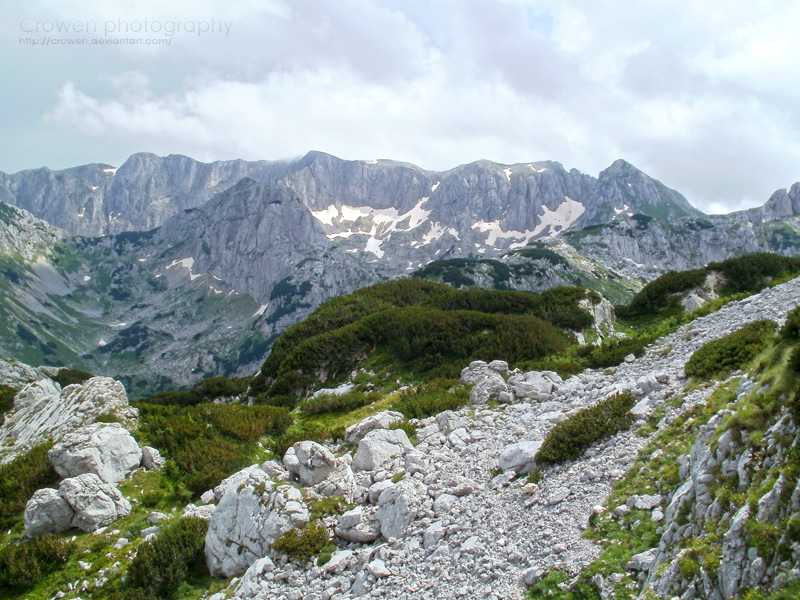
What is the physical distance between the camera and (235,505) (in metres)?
12.6

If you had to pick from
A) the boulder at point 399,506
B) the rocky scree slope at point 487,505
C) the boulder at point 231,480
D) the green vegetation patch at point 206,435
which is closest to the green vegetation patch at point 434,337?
the green vegetation patch at point 206,435

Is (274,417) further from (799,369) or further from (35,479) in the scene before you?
(799,369)

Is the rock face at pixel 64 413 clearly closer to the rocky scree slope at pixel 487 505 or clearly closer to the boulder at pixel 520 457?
the rocky scree slope at pixel 487 505

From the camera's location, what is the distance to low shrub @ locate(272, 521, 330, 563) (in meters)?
10.9

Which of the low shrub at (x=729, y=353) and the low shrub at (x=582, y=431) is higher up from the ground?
the low shrub at (x=729, y=353)

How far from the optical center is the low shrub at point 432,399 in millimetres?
18828

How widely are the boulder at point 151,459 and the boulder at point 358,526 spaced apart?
8982 millimetres

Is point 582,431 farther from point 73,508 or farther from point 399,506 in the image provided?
point 73,508

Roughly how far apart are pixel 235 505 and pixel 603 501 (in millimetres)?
8691

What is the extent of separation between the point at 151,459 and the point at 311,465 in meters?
7.12

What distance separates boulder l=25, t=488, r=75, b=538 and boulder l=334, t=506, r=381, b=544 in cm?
834

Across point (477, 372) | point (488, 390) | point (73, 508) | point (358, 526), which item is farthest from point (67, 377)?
point (358, 526)

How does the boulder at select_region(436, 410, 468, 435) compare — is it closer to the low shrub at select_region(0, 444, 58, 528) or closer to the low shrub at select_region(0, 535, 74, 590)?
the low shrub at select_region(0, 535, 74, 590)

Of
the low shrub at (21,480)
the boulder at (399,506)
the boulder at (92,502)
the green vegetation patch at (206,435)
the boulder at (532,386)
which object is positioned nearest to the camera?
the boulder at (399,506)
